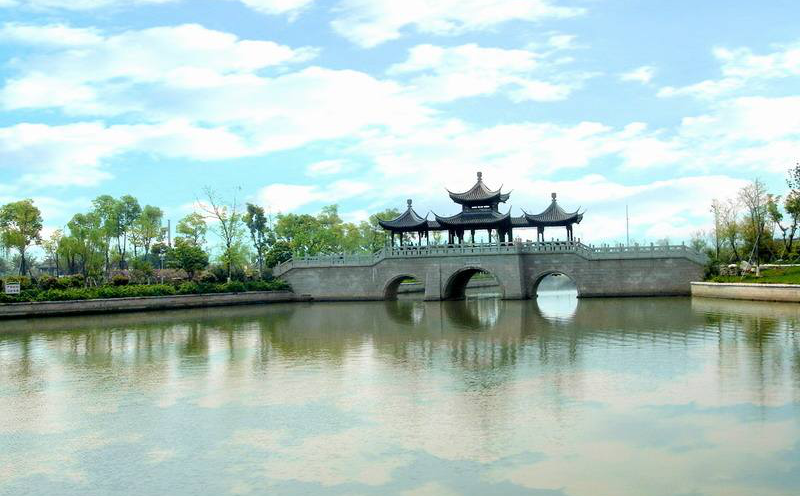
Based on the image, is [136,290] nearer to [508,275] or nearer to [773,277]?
[508,275]

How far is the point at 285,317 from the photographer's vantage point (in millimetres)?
35062

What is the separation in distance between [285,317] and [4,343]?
520 inches

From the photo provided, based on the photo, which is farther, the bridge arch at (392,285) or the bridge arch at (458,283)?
the bridge arch at (392,285)

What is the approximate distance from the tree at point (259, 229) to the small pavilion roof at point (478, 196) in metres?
21.7

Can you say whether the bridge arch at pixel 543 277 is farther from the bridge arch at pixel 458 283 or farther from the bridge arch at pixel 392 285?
the bridge arch at pixel 392 285

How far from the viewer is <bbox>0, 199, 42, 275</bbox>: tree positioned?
181 feet

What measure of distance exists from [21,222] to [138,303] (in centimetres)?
2287

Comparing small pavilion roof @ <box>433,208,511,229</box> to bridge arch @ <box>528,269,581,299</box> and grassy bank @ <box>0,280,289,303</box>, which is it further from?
grassy bank @ <box>0,280,289,303</box>

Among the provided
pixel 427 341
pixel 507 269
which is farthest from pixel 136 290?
pixel 427 341

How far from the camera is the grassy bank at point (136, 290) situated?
3819 centimetres

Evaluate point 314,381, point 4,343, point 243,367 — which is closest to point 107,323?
point 4,343

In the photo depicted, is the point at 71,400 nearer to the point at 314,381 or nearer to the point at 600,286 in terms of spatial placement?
the point at 314,381

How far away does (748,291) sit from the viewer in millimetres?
34062

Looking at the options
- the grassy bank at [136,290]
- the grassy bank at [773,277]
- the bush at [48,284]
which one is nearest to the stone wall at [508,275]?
the grassy bank at [773,277]
